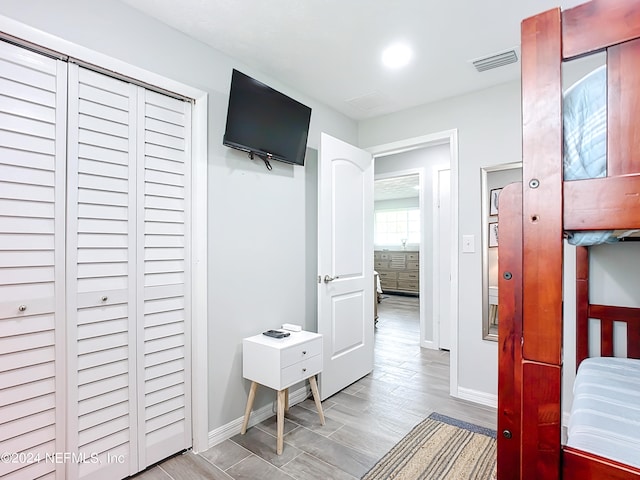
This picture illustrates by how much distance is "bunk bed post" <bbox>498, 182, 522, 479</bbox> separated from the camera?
85 cm

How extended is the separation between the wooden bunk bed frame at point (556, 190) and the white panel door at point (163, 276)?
1.74m

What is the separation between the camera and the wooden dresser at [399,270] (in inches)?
309

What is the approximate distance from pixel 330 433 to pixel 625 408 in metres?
1.56

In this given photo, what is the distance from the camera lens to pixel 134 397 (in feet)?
5.75

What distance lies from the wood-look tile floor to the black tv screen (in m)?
1.83

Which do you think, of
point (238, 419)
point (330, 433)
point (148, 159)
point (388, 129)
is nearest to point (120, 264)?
point (148, 159)

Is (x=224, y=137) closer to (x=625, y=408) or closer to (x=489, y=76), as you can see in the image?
(x=489, y=76)

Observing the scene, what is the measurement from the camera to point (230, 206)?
2178mm

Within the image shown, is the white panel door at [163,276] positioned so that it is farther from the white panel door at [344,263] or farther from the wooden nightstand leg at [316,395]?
the white panel door at [344,263]

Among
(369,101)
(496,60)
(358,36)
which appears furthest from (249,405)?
(496,60)

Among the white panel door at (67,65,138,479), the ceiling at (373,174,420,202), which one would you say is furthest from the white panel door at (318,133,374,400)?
the ceiling at (373,174,420,202)

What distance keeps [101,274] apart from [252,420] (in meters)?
1.37

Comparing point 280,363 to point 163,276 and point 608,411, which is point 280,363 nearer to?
point 163,276

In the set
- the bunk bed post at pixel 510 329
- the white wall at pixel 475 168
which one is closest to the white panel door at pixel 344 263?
the white wall at pixel 475 168
